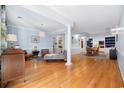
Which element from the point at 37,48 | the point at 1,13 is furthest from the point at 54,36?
the point at 1,13

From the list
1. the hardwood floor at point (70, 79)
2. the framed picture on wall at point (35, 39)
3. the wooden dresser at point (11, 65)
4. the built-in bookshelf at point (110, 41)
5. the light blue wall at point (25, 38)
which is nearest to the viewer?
the wooden dresser at point (11, 65)

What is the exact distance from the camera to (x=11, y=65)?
9.02 ft

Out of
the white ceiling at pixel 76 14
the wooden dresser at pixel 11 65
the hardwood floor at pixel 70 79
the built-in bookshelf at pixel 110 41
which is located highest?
the white ceiling at pixel 76 14

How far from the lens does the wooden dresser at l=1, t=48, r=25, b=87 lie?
2.60 meters

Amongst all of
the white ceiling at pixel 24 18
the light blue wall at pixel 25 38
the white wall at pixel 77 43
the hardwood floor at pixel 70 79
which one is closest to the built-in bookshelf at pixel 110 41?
Result: the white wall at pixel 77 43

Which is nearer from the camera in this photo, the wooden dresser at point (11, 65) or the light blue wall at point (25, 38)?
the wooden dresser at point (11, 65)

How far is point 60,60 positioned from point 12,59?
15.1 ft

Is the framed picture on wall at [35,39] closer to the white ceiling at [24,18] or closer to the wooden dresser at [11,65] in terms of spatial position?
the white ceiling at [24,18]

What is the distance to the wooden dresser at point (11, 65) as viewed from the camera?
2600 millimetres

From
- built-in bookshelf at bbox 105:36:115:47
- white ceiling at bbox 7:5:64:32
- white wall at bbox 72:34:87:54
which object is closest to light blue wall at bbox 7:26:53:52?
white ceiling at bbox 7:5:64:32

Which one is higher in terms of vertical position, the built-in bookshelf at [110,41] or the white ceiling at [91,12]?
the white ceiling at [91,12]

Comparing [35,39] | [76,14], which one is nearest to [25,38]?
[35,39]

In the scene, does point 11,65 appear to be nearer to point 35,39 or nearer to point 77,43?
point 35,39
